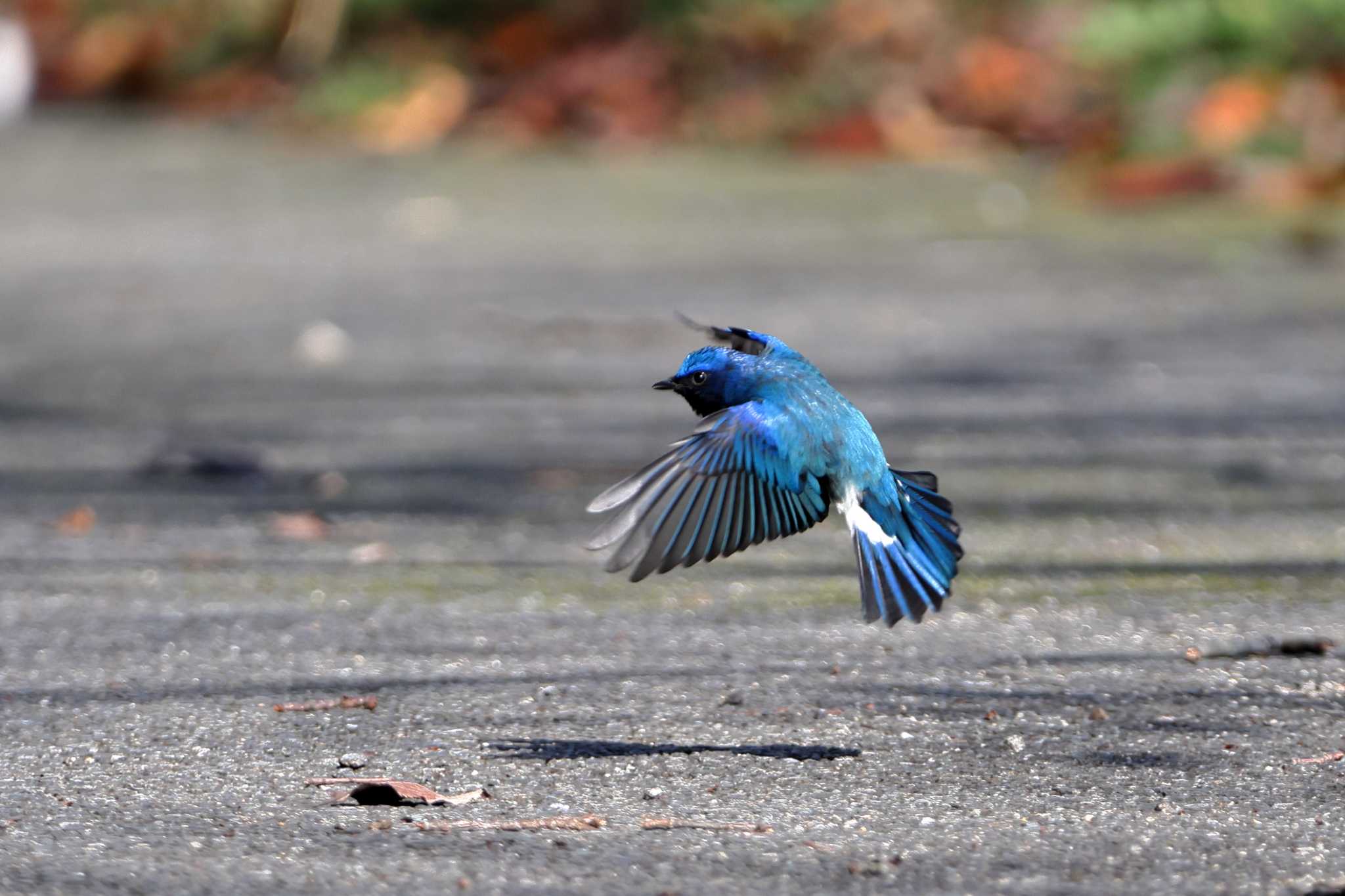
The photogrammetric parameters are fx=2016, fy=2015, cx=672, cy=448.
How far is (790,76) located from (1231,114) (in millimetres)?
3947

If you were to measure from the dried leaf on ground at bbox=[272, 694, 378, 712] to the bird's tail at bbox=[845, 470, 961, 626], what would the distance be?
0.83 meters

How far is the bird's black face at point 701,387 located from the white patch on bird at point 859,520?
0.31 m

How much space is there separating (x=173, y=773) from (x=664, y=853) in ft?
2.71

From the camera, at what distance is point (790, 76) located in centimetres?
1420

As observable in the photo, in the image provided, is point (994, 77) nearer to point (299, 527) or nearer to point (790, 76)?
point (790, 76)

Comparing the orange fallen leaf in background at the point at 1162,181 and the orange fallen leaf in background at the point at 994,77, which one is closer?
the orange fallen leaf in background at the point at 1162,181

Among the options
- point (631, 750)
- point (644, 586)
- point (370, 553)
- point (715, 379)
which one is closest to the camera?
point (631, 750)

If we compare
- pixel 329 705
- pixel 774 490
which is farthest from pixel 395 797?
pixel 774 490

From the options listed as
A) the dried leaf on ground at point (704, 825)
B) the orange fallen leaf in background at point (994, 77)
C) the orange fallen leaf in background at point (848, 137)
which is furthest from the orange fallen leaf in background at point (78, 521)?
the orange fallen leaf in background at point (994, 77)

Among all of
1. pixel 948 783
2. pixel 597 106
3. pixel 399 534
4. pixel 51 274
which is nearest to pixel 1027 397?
pixel 399 534

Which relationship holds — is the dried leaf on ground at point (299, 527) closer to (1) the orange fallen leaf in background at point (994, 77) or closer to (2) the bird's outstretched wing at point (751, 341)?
(2) the bird's outstretched wing at point (751, 341)

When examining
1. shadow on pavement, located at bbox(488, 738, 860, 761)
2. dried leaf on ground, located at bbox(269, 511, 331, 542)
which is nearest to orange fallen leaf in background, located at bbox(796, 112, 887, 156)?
dried leaf on ground, located at bbox(269, 511, 331, 542)

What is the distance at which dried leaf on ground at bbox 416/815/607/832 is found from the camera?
264 cm

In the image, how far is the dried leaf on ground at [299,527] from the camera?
4.75m
